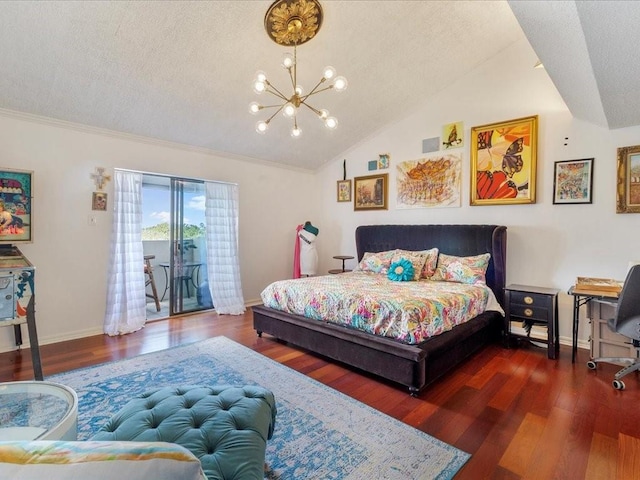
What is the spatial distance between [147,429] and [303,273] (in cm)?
422

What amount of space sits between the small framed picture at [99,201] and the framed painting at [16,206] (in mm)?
621

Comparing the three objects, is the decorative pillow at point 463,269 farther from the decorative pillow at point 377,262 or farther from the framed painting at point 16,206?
the framed painting at point 16,206

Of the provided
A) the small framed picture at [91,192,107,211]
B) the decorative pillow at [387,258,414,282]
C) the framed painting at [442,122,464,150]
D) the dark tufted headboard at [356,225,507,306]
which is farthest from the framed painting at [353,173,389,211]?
the small framed picture at [91,192,107,211]

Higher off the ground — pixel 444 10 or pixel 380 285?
pixel 444 10

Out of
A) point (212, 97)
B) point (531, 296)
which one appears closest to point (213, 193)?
point (212, 97)

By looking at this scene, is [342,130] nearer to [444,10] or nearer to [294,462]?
[444,10]

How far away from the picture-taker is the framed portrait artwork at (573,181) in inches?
135

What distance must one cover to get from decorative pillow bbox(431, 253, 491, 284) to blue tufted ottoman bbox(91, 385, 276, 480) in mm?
2913

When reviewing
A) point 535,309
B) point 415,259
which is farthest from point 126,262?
point 535,309

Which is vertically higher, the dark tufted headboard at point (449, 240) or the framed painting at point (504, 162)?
the framed painting at point (504, 162)

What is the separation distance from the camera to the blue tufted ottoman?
3.90 ft

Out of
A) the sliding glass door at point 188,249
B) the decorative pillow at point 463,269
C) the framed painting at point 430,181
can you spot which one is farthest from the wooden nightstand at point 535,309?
the sliding glass door at point 188,249

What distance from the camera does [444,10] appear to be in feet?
10.5

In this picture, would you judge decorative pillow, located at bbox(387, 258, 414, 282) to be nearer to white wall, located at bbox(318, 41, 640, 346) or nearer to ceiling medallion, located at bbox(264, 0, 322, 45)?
white wall, located at bbox(318, 41, 640, 346)
